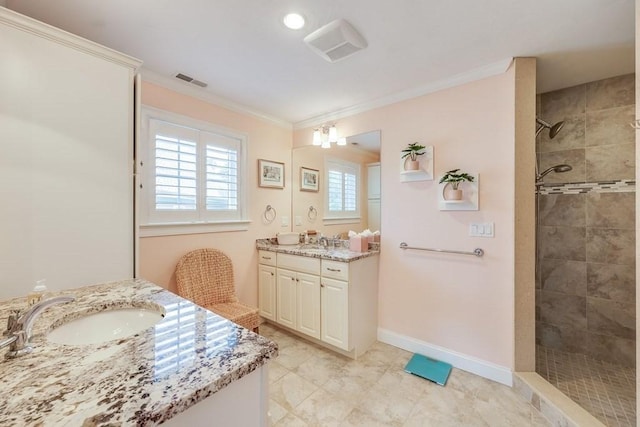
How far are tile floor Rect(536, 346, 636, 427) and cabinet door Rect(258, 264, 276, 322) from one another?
8.12ft

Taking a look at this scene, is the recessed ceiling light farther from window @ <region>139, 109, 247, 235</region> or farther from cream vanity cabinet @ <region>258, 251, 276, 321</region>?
cream vanity cabinet @ <region>258, 251, 276, 321</region>

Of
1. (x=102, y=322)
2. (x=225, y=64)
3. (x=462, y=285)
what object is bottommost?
(x=462, y=285)

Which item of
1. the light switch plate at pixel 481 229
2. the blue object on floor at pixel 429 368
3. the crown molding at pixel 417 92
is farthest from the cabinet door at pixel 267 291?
the light switch plate at pixel 481 229

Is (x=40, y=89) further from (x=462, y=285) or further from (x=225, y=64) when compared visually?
(x=462, y=285)

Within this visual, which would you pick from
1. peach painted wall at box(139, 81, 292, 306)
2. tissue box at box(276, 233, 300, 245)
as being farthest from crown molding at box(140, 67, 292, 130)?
tissue box at box(276, 233, 300, 245)

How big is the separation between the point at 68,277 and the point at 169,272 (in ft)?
3.23

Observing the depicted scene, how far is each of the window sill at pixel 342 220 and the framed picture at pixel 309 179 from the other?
435 millimetres

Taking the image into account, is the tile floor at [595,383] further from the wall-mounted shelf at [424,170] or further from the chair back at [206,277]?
the chair back at [206,277]

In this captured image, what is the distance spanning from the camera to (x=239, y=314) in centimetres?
224

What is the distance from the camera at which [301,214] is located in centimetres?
343

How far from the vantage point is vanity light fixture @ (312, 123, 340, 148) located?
2.97m

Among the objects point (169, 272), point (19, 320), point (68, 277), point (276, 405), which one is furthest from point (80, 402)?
point (169, 272)

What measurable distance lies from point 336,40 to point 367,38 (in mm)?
213

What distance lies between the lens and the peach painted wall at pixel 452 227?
2014 mm
